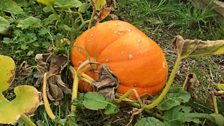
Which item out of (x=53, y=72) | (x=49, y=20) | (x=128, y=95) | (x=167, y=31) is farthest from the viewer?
(x=167, y=31)

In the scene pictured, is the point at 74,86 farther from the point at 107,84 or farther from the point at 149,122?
the point at 149,122

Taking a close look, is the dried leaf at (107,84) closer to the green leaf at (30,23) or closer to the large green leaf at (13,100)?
the large green leaf at (13,100)

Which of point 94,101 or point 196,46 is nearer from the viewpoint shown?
point 196,46

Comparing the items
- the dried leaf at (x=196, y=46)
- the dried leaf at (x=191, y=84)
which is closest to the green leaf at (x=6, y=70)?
the dried leaf at (x=196, y=46)

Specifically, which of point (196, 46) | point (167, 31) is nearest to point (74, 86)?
point (196, 46)

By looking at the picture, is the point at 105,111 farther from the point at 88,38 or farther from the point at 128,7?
the point at 128,7

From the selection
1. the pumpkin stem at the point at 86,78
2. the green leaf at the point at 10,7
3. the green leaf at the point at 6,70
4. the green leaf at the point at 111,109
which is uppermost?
the green leaf at the point at 10,7

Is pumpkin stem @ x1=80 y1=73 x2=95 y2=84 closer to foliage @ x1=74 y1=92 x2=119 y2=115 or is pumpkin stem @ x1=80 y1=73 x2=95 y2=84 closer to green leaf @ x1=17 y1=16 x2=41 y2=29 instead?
foliage @ x1=74 y1=92 x2=119 y2=115

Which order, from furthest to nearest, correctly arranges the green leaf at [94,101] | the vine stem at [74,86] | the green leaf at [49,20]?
1. the green leaf at [49,20]
2. the vine stem at [74,86]
3. the green leaf at [94,101]
